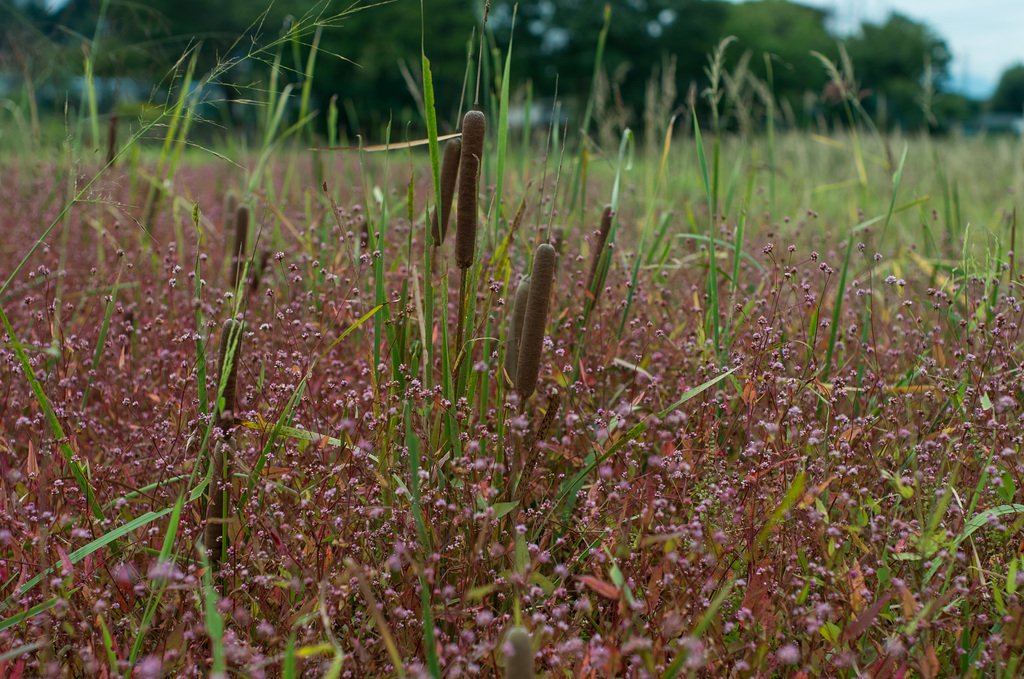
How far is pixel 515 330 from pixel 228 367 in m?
0.66

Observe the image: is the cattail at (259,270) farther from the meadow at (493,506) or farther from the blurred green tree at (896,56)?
the blurred green tree at (896,56)

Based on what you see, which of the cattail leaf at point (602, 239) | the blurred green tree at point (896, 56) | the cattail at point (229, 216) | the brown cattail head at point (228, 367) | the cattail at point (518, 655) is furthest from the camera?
the blurred green tree at point (896, 56)

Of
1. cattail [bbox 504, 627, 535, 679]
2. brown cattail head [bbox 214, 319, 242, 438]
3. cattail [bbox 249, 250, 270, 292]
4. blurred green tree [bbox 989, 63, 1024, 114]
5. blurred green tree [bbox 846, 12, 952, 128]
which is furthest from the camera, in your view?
blurred green tree [bbox 989, 63, 1024, 114]

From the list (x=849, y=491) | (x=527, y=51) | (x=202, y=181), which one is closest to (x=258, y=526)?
(x=849, y=491)

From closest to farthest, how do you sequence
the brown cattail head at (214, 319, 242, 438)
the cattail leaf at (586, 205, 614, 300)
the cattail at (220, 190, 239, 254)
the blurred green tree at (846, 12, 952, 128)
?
1. the brown cattail head at (214, 319, 242, 438)
2. the cattail leaf at (586, 205, 614, 300)
3. the cattail at (220, 190, 239, 254)
4. the blurred green tree at (846, 12, 952, 128)

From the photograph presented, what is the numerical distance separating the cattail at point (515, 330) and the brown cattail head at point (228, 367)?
1.99 feet

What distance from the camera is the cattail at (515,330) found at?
1688 millimetres

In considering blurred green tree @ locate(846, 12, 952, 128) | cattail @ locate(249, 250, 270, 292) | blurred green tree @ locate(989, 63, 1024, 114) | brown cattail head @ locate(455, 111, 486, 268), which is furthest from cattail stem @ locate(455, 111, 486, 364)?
blurred green tree @ locate(989, 63, 1024, 114)

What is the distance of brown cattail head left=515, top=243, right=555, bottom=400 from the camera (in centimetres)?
155

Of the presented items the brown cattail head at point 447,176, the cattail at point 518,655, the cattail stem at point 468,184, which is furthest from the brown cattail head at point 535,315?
the cattail at point 518,655

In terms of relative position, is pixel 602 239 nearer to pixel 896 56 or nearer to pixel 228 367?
pixel 228 367

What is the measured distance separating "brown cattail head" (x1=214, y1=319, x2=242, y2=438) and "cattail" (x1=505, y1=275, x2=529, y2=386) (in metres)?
0.61

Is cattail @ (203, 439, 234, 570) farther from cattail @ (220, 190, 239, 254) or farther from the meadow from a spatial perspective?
cattail @ (220, 190, 239, 254)

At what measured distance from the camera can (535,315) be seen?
1560 mm
